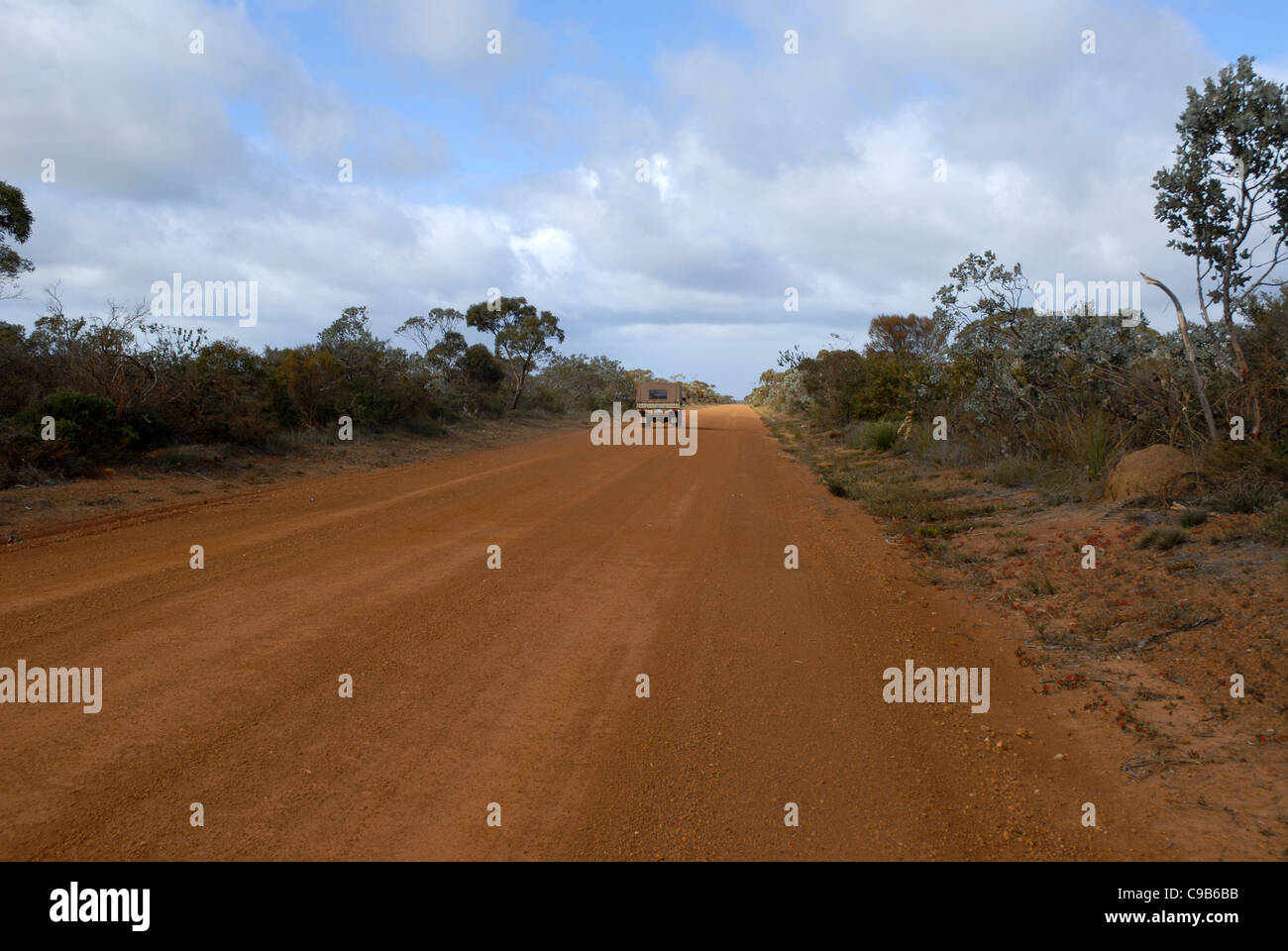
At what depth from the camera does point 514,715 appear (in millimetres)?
4820

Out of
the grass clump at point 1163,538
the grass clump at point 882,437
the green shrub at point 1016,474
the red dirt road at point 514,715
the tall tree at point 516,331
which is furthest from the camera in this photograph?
the tall tree at point 516,331

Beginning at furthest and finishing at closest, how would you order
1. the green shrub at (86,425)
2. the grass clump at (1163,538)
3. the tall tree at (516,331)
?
the tall tree at (516,331) < the green shrub at (86,425) < the grass clump at (1163,538)

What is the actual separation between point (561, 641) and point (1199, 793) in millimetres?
4045

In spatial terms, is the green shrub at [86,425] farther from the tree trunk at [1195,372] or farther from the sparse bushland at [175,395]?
the tree trunk at [1195,372]

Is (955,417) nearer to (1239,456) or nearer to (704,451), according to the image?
(704,451)

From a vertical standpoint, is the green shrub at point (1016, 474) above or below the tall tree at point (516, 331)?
below

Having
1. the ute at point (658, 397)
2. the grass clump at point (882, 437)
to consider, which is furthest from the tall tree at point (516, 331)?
the grass clump at point (882, 437)

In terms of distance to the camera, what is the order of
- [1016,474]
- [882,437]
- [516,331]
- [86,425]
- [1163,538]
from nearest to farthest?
[1163,538] → [1016,474] → [86,425] → [882,437] → [516,331]

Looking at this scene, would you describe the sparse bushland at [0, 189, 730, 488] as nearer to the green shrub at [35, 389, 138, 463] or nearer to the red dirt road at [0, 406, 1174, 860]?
the green shrub at [35, 389, 138, 463]

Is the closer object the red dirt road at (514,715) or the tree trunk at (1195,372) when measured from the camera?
the red dirt road at (514,715)

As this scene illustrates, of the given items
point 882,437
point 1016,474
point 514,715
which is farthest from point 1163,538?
point 882,437

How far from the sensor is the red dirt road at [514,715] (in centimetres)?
357

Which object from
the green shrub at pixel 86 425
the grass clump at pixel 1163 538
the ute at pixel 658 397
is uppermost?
the ute at pixel 658 397

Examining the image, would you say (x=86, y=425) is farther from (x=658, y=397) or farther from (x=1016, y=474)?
(x=658, y=397)
